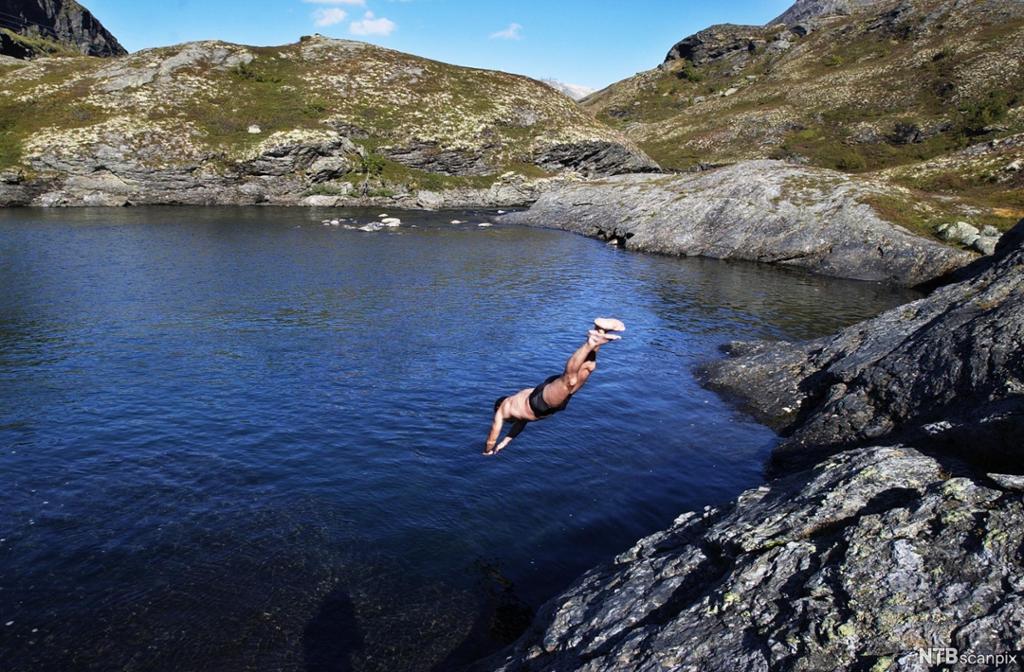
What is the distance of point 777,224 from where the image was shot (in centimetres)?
5822

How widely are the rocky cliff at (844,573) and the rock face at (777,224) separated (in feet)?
124

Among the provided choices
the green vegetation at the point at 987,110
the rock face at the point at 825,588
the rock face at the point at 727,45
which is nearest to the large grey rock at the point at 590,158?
the green vegetation at the point at 987,110

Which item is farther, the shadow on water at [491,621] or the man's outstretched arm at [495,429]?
the man's outstretched arm at [495,429]

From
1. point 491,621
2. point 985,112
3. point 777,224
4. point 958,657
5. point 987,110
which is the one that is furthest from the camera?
point 987,110

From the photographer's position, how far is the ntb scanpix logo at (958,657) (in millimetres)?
6995

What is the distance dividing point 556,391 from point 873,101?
139911 millimetres

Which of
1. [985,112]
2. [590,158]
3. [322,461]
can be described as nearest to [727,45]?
[985,112]

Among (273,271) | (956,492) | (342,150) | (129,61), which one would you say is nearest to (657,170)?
(342,150)

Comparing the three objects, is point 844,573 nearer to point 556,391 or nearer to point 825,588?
point 825,588

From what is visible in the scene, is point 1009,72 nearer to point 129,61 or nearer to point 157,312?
point 157,312

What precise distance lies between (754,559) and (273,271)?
149 feet

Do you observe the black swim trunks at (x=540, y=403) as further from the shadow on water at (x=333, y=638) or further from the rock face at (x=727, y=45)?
the rock face at (x=727, y=45)

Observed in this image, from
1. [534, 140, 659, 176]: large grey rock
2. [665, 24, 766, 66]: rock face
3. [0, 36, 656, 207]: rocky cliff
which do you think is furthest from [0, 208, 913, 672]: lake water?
[665, 24, 766, 66]: rock face

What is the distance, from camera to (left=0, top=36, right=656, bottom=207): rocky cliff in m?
86.7
